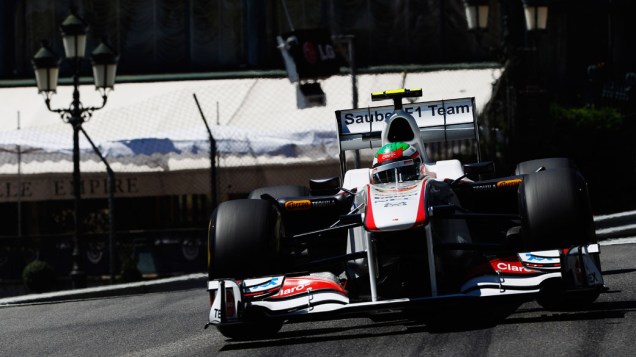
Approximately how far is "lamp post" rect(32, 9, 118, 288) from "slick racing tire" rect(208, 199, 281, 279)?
371 inches

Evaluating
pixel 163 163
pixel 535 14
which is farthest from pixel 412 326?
pixel 163 163

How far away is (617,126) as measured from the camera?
23.0 m

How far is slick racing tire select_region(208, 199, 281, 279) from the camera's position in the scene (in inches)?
374

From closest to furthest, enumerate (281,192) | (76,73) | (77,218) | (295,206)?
1. (295,206)
2. (281,192)
3. (77,218)
4. (76,73)

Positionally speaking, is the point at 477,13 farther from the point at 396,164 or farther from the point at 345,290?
the point at 345,290

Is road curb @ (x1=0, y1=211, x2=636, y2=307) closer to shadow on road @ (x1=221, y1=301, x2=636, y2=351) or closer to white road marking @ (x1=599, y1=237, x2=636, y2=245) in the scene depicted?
white road marking @ (x1=599, y1=237, x2=636, y2=245)

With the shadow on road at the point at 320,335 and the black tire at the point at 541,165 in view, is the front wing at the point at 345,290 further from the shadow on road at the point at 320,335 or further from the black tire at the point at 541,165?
the black tire at the point at 541,165

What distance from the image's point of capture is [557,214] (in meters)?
9.30

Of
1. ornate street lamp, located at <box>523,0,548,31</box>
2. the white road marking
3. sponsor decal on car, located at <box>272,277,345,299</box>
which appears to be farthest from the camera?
ornate street lamp, located at <box>523,0,548,31</box>

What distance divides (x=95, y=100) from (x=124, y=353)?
649 inches

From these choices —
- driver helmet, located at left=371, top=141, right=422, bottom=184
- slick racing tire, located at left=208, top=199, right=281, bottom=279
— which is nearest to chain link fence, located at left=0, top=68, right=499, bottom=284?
driver helmet, located at left=371, top=141, right=422, bottom=184

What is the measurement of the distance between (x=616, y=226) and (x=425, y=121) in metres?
7.48

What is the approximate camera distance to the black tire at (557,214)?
9289mm

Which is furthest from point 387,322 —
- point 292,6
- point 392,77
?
point 292,6
